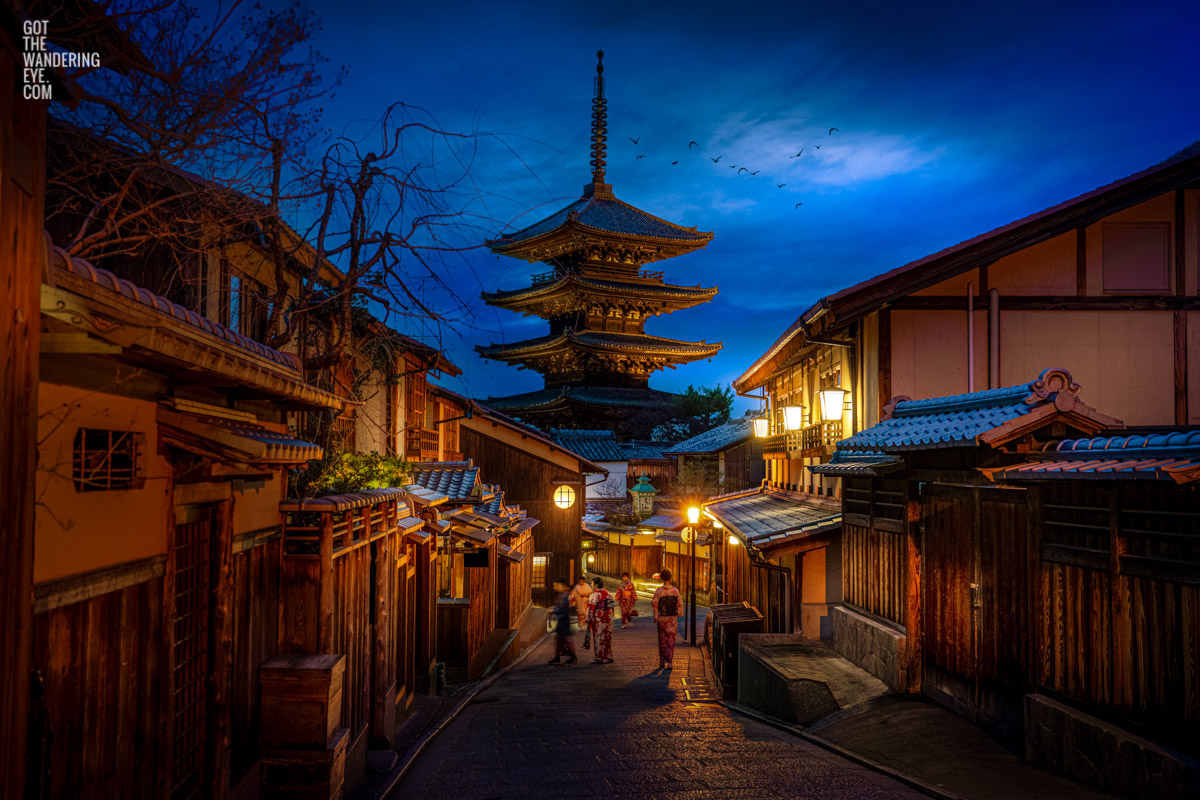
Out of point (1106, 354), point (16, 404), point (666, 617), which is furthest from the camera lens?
point (666, 617)

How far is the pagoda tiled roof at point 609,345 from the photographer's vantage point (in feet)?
125

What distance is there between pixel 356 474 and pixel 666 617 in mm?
7423

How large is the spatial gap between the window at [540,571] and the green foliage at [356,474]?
16.3 meters

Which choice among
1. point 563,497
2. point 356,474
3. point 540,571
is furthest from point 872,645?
point 540,571

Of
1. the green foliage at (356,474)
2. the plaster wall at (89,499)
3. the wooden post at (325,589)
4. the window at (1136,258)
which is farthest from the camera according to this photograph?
the window at (1136,258)

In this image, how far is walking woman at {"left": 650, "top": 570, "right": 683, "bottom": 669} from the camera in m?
14.8

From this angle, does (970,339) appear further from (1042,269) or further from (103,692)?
(103,692)

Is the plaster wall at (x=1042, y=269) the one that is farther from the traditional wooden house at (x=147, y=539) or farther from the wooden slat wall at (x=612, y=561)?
the wooden slat wall at (x=612, y=561)

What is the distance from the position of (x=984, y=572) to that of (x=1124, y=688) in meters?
2.17

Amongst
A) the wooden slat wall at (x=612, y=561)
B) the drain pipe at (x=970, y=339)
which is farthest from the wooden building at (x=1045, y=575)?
the wooden slat wall at (x=612, y=561)

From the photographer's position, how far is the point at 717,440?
36.6 metres

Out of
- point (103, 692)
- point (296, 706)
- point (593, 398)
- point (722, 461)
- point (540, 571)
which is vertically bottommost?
point (540, 571)

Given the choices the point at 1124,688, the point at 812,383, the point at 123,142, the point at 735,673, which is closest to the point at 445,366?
the point at 812,383

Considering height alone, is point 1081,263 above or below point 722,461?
above
